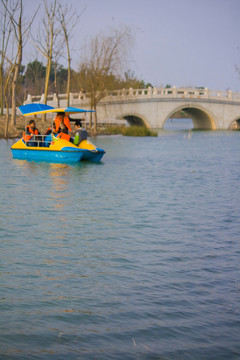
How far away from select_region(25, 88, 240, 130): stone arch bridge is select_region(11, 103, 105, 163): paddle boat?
22.7 meters

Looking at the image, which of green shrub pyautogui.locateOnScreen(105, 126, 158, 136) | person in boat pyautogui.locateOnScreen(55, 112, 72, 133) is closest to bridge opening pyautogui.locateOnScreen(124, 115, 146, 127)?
green shrub pyautogui.locateOnScreen(105, 126, 158, 136)

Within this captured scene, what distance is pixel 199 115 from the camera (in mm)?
62031

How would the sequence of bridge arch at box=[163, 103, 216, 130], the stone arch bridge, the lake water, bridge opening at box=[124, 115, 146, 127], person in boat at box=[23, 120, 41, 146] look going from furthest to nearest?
bridge opening at box=[124, 115, 146, 127], bridge arch at box=[163, 103, 216, 130], the stone arch bridge, person in boat at box=[23, 120, 41, 146], the lake water

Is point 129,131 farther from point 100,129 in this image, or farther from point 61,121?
point 61,121

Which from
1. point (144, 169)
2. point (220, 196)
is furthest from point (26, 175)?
point (220, 196)

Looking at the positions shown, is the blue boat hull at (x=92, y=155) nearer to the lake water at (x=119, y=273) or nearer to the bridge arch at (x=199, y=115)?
the lake water at (x=119, y=273)

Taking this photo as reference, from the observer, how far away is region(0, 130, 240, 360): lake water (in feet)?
16.3

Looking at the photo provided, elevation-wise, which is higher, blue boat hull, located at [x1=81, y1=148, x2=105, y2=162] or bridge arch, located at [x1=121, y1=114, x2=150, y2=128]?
bridge arch, located at [x1=121, y1=114, x2=150, y2=128]

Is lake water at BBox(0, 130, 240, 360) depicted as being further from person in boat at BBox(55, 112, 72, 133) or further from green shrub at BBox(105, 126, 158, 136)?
green shrub at BBox(105, 126, 158, 136)

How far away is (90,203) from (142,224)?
2.46m

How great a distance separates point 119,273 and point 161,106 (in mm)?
48229

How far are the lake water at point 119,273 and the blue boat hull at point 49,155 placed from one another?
16.8 feet

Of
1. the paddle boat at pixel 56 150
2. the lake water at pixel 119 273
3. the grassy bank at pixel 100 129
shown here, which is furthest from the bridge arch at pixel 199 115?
the lake water at pixel 119 273

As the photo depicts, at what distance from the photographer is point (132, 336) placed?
5.05 meters
